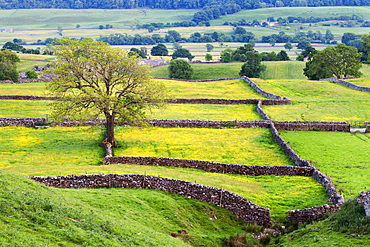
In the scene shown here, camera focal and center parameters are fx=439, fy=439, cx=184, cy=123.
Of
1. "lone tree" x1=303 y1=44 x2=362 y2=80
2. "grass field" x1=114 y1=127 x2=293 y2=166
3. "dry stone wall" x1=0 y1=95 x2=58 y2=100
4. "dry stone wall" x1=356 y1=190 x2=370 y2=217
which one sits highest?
"lone tree" x1=303 y1=44 x2=362 y2=80

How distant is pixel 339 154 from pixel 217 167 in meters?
13.0

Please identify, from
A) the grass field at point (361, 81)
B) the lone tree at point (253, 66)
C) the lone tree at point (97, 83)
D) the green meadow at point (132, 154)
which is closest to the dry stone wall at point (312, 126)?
the green meadow at point (132, 154)

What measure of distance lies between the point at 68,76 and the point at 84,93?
244 cm

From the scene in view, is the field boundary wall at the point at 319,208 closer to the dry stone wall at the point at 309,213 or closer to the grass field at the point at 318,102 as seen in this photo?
the dry stone wall at the point at 309,213

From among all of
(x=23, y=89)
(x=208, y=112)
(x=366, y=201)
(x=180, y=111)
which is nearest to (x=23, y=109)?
(x=23, y=89)

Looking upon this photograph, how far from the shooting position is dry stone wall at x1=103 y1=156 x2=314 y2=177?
120 ft

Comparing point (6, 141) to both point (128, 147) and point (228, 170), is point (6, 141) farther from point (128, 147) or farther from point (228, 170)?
point (228, 170)

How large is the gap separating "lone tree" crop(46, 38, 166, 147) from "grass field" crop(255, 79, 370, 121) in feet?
74.2

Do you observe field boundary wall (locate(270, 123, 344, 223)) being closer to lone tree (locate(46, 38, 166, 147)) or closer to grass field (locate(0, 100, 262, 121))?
lone tree (locate(46, 38, 166, 147))

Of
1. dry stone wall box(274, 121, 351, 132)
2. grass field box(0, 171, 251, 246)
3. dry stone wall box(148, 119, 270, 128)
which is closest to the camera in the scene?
grass field box(0, 171, 251, 246)

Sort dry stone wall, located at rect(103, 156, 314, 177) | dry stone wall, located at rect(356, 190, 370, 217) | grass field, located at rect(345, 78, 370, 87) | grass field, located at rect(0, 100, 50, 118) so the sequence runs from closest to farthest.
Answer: dry stone wall, located at rect(356, 190, 370, 217) < dry stone wall, located at rect(103, 156, 314, 177) < grass field, located at rect(0, 100, 50, 118) < grass field, located at rect(345, 78, 370, 87)

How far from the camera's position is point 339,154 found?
140 feet

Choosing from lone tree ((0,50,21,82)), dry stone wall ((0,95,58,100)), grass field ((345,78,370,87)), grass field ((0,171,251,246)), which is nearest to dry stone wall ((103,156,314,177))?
grass field ((0,171,251,246))

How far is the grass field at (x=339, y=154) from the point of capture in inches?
1308
